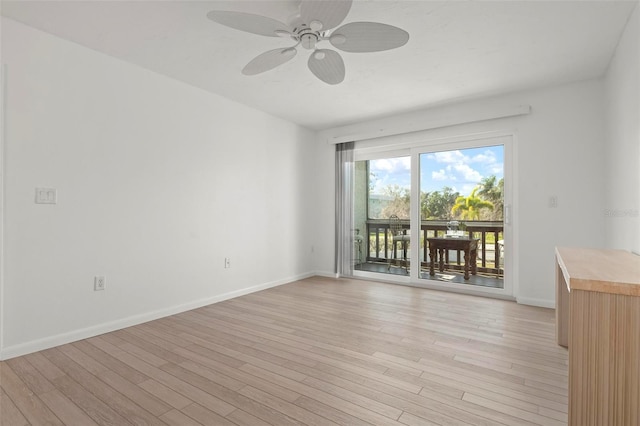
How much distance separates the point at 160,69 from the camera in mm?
3158

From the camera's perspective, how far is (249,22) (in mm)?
1855

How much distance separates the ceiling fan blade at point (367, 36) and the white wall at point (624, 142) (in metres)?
1.71

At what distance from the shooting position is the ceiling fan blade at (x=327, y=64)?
2.19 m

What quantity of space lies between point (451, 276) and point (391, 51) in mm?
3155

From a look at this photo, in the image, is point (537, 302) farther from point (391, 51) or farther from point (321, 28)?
point (321, 28)

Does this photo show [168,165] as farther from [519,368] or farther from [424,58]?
[519,368]

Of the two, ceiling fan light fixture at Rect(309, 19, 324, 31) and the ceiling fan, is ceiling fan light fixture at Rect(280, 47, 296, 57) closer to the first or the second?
the ceiling fan

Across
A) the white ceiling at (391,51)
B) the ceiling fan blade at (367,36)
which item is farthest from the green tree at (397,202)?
the ceiling fan blade at (367,36)

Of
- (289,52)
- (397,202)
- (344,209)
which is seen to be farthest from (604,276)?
(344,209)

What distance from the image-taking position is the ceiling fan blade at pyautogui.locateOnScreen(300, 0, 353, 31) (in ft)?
5.41

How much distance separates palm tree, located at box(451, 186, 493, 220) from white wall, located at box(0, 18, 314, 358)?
2747mm

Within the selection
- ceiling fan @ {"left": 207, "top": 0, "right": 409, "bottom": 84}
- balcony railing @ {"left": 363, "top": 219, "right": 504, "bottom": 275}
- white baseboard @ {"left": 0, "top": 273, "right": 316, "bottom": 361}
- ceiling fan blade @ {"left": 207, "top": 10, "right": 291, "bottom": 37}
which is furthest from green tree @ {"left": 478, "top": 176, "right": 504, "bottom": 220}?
white baseboard @ {"left": 0, "top": 273, "right": 316, "bottom": 361}

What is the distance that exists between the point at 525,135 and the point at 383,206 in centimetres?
209

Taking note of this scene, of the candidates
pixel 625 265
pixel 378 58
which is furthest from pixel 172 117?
pixel 625 265
